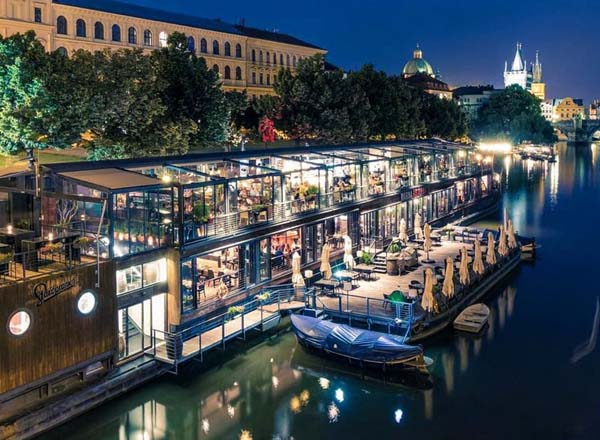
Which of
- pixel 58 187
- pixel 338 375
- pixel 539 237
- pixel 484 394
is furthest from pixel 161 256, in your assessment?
pixel 539 237

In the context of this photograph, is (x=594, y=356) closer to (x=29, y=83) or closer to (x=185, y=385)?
(x=185, y=385)

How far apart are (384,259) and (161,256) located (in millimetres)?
16268

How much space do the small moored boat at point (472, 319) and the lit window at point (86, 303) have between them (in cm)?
1772

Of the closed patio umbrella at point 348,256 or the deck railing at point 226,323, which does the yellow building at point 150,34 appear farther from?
the deck railing at point 226,323

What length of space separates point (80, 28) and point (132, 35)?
8914 millimetres

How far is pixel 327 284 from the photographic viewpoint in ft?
112

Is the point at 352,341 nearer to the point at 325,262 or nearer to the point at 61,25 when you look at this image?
the point at 325,262

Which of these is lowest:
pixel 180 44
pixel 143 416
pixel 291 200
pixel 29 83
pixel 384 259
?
pixel 143 416

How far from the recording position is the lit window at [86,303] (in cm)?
2259

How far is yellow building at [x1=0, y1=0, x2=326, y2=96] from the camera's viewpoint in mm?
75500

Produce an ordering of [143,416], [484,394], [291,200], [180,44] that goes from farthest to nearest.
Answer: [180,44] < [291,200] < [484,394] < [143,416]

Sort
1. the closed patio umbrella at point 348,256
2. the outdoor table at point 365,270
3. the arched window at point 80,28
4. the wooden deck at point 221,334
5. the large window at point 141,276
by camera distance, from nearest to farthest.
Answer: the large window at point 141,276 → the wooden deck at point 221,334 → the outdoor table at point 365,270 → the closed patio umbrella at point 348,256 → the arched window at point 80,28

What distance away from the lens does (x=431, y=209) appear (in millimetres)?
54562

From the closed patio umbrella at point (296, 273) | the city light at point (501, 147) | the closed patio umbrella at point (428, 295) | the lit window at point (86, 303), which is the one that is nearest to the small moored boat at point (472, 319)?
the closed patio umbrella at point (428, 295)
